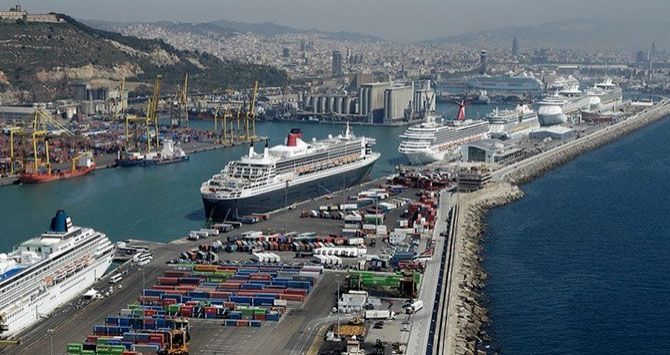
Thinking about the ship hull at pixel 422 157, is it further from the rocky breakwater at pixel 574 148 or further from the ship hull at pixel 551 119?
the ship hull at pixel 551 119

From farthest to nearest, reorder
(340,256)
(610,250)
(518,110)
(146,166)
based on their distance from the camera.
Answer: (518,110) < (146,166) < (610,250) < (340,256)

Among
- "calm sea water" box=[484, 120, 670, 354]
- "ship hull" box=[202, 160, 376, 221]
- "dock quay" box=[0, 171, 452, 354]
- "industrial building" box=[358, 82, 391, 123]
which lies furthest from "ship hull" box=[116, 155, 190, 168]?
"industrial building" box=[358, 82, 391, 123]

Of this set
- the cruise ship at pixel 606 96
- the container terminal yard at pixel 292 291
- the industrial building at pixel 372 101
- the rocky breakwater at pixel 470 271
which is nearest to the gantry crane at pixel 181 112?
the industrial building at pixel 372 101

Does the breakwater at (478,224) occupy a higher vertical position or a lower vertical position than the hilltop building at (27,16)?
lower

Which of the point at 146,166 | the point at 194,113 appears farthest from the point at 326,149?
the point at 194,113

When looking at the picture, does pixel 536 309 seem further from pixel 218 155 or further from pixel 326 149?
pixel 218 155
